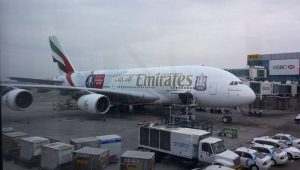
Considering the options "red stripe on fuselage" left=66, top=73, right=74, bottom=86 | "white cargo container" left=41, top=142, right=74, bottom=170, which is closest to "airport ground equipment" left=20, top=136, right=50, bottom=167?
"white cargo container" left=41, top=142, right=74, bottom=170

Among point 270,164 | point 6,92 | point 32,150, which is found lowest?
point 270,164

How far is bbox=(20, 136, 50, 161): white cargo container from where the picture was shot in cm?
584

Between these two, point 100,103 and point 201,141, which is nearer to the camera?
point 201,141

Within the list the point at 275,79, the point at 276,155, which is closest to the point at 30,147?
the point at 276,155

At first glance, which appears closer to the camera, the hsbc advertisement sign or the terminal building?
the terminal building

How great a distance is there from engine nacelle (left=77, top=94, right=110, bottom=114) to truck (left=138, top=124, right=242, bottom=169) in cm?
572

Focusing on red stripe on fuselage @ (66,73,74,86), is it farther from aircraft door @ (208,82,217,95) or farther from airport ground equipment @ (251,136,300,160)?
airport ground equipment @ (251,136,300,160)

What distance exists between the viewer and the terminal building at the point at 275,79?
1989 cm

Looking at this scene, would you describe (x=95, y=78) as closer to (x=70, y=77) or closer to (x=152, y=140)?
(x=70, y=77)

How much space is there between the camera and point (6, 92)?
13.6ft

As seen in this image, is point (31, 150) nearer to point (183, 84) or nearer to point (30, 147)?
point (30, 147)

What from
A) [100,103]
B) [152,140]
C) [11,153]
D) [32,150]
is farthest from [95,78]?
[11,153]

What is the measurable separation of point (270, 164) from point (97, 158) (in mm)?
3924

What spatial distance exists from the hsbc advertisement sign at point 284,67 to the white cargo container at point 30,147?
2425 cm
